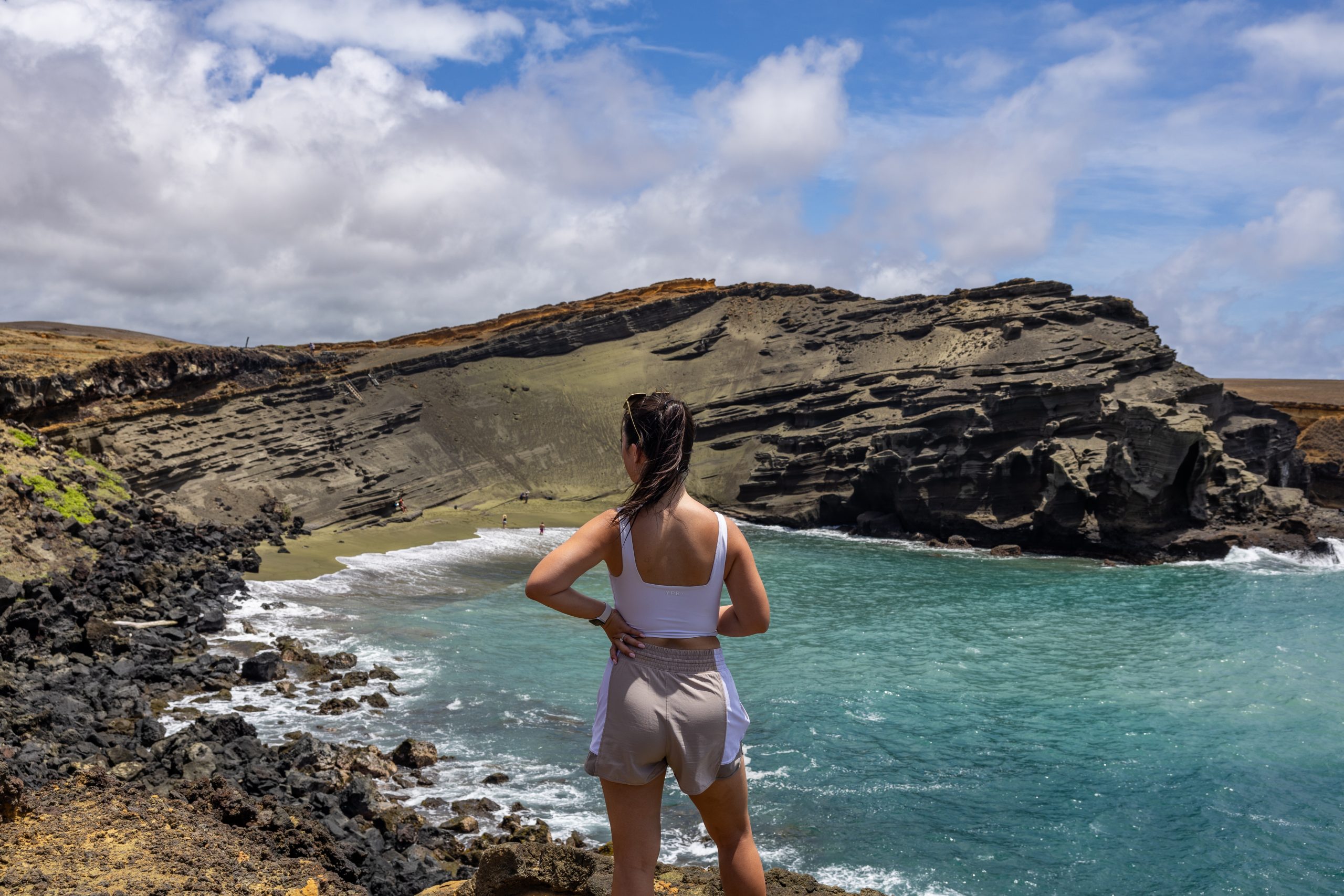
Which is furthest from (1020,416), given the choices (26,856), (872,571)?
(26,856)

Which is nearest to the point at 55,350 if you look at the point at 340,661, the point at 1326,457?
the point at 340,661

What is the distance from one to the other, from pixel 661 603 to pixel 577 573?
33 centimetres

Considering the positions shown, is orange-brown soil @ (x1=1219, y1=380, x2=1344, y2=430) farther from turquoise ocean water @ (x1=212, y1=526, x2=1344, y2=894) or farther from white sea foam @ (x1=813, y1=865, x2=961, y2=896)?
white sea foam @ (x1=813, y1=865, x2=961, y2=896)

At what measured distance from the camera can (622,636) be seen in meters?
3.29

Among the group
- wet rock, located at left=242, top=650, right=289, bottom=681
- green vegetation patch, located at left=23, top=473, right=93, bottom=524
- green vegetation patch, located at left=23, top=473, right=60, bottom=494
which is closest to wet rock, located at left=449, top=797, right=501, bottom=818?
wet rock, located at left=242, top=650, right=289, bottom=681

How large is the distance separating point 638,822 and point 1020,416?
1450 inches

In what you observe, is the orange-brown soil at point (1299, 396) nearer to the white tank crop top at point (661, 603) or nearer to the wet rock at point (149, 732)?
the wet rock at point (149, 732)

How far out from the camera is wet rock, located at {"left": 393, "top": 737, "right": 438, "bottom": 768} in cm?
1182

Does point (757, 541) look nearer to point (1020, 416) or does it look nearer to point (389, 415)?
point (1020, 416)

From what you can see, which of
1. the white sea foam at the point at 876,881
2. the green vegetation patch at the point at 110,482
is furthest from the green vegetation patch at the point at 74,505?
the white sea foam at the point at 876,881

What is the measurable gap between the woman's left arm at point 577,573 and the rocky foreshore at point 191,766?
204 centimetres

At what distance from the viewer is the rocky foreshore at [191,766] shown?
20.9ft

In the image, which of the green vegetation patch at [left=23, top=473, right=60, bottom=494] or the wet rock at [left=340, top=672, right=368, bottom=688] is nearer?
the wet rock at [left=340, top=672, right=368, bottom=688]

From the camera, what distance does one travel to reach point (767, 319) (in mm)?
60656
